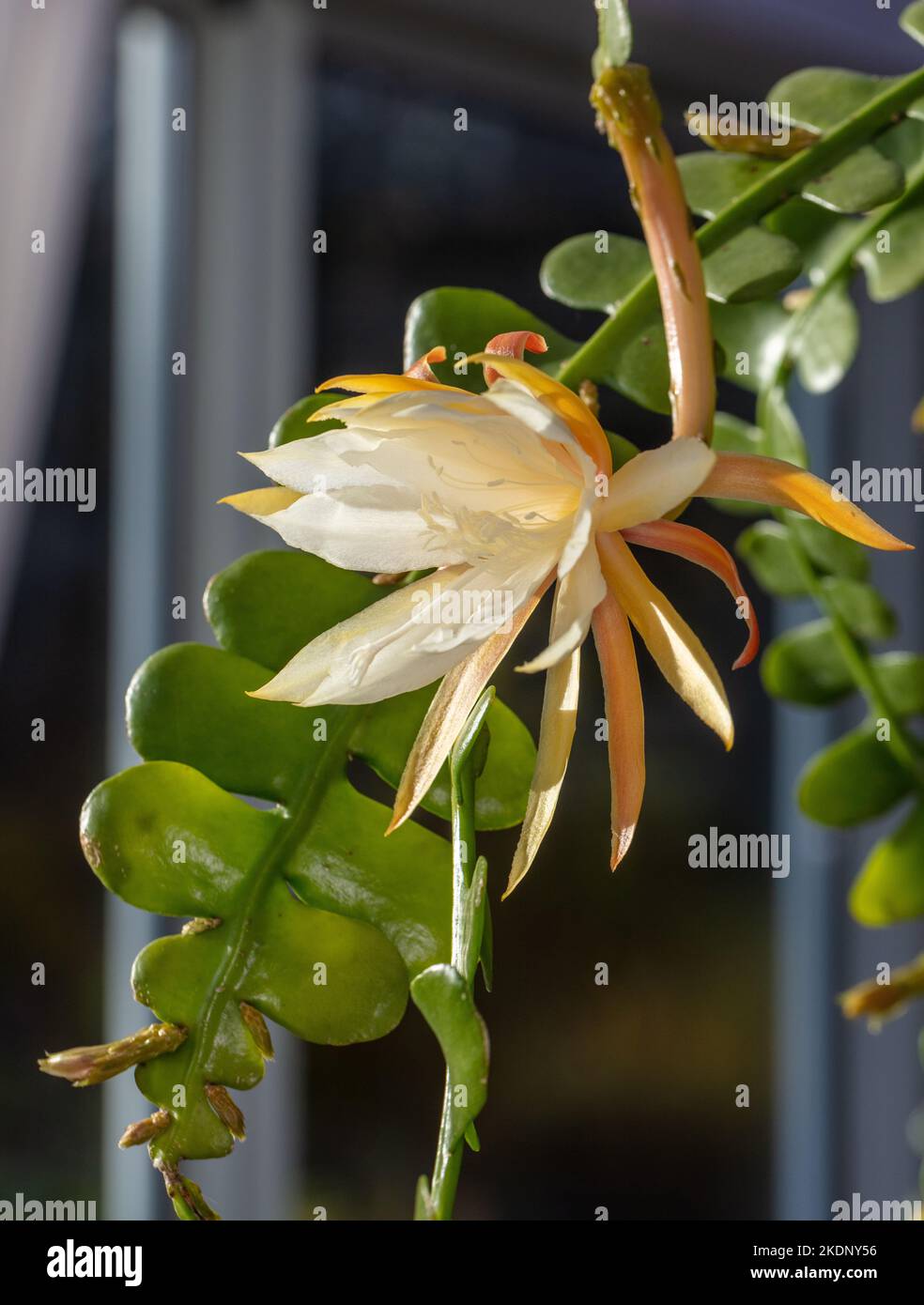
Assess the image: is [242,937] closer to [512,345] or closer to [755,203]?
[512,345]

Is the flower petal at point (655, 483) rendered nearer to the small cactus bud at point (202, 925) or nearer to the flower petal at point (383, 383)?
the flower petal at point (383, 383)

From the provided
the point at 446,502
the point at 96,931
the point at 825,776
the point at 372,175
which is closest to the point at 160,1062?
the point at 446,502

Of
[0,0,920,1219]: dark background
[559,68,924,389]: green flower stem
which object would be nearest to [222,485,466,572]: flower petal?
[559,68,924,389]: green flower stem

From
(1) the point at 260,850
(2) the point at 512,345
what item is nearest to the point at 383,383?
(2) the point at 512,345

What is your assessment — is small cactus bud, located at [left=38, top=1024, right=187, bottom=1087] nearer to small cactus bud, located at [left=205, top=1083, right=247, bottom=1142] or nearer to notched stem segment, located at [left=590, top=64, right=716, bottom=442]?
small cactus bud, located at [left=205, top=1083, right=247, bottom=1142]

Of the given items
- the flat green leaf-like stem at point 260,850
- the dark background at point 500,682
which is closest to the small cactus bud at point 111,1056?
the flat green leaf-like stem at point 260,850

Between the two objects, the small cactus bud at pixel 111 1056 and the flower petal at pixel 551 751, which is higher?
Answer: the flower petal at pixel 551 751

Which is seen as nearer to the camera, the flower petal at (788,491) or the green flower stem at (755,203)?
the flower petal at (788,491)
